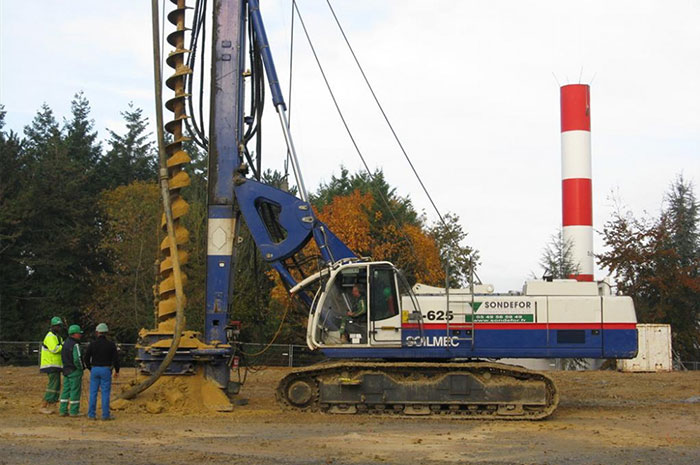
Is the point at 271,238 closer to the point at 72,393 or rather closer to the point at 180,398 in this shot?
the point at 180,398

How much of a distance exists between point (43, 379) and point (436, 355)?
1437 cm

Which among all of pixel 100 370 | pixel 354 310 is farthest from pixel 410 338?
pixel 100 370

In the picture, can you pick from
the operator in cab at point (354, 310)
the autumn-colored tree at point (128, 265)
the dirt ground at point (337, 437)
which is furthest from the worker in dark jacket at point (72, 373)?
the autumn-colored tree at point (128, 265)

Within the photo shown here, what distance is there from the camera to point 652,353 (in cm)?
3375

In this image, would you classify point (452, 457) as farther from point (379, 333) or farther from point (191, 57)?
point (191, 57)

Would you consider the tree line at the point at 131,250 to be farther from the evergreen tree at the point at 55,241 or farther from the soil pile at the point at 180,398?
the soil pile at the point at 180,398

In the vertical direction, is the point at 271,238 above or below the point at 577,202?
below

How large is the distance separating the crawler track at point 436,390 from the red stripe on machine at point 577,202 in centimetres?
2727

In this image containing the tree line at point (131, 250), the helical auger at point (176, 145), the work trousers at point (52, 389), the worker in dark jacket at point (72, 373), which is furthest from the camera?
the tree line at point (131, 250)

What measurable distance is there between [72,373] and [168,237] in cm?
322

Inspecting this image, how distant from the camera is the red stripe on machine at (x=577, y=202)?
43.9 metres

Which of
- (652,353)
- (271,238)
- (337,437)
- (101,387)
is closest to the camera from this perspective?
(337,437)

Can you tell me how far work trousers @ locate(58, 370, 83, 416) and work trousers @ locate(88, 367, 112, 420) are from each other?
0.59 meters

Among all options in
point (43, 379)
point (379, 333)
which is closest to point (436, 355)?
point (379, 333)
